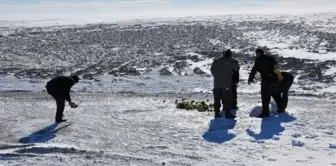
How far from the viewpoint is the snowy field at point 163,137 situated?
8812mm

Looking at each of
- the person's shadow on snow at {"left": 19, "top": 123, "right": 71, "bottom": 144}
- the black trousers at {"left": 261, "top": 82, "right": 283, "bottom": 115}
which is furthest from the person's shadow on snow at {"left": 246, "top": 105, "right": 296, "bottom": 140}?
the person's shadow on snow at {"left": 19, "top": 123, "right": 71, "bottom": 144}

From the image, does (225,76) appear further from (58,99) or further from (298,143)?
(58,99)

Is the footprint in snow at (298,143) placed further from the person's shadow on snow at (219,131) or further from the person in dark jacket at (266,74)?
the person in dark jacket at (266,74)

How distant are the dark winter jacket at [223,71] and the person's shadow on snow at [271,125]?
122cm

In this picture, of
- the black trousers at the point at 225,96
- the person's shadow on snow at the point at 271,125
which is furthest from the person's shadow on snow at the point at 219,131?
the person's shadow on snow at the point at 271,125

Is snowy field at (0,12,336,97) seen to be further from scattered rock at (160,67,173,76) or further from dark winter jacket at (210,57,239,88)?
dark winter jacket at (210,57,239,88)

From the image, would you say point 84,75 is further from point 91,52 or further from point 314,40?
point 314,40

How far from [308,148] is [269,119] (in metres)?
2.45

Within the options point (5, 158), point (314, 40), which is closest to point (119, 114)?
point (5, 158)

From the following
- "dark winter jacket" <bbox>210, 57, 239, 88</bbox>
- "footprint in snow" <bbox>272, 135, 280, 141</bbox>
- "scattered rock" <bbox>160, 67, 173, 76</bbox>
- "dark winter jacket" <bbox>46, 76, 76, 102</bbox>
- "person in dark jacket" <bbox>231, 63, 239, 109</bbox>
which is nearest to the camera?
"footprint in snow" <bbox>272, 135, 280, 141</bbox>

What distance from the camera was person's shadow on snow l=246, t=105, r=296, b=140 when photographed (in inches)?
395

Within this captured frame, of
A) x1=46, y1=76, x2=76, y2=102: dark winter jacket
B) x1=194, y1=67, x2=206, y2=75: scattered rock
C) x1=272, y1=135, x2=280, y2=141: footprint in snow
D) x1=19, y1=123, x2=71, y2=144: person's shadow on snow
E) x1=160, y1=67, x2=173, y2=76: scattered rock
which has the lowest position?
x1=160, y1=67, x2=173, y2=76: scattered rock

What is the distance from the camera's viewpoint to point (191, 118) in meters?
12.0

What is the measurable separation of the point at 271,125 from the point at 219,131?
125 cm
